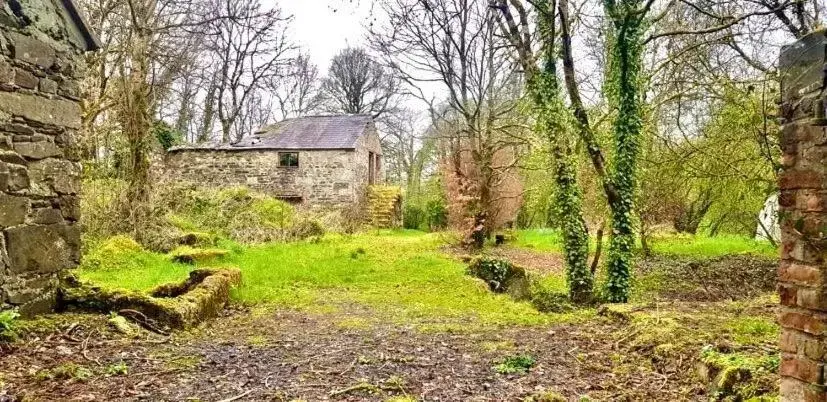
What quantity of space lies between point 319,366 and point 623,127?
634 cm

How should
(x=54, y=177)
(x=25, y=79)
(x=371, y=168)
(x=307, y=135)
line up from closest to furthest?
(x=25, y=79) → (x=54, y=177) → (x=307, y=135) → (x=371, y=168)

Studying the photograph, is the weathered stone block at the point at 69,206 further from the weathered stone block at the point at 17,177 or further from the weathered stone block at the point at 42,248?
the weathered stone block at the point at 17,177

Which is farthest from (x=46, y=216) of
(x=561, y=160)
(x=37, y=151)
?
(x=561, y=160)

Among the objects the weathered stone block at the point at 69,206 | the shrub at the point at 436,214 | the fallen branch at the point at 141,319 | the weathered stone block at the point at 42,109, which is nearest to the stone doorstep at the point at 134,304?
the fallen branch at the point at 141,319

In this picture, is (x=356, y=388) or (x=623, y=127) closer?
(x=356, y=388)

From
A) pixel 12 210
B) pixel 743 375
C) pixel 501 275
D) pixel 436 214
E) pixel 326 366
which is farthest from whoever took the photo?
pixel 436 214

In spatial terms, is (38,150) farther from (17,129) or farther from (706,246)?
(706,246)

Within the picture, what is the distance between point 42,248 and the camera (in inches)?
236

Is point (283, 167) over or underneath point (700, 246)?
over

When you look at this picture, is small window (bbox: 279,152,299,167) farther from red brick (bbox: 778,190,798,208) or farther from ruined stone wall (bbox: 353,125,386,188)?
red brick (bbox: 778,190,798,208)

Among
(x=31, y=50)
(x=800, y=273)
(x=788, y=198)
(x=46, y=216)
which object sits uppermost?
(x=31, y=50)

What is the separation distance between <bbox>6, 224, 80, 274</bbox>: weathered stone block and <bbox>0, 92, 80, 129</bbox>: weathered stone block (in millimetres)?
1124

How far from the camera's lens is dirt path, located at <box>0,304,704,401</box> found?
13.7 feet

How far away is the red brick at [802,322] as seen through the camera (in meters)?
2.86
